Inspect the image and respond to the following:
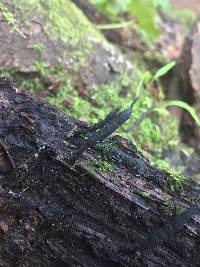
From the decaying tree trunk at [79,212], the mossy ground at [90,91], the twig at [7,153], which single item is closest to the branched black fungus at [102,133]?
the decaying tree trunk at [79,212]

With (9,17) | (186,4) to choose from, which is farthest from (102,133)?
(186,4)

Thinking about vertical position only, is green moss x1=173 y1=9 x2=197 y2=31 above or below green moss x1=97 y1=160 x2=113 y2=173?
below

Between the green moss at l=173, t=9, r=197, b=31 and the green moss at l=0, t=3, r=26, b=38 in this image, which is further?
the green moss at l=173, t=9, r=197, b=31

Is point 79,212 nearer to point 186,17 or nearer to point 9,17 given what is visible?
point 9,17

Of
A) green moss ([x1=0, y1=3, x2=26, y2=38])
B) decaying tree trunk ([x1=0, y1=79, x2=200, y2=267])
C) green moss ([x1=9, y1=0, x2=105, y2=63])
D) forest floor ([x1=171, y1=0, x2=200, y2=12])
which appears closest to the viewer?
decaying tree trunk ([x1=0, y1=79, x2=200, y2=267])

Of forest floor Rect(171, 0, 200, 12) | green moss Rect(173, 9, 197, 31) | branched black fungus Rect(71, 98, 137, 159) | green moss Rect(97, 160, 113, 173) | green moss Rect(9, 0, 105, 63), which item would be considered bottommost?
forest floor Rect(171, 0, 200, 12)

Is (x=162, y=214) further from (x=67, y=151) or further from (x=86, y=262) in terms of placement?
(x=67, y=151)

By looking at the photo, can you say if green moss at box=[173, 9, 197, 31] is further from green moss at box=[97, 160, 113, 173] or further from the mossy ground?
green moss at box=[97, 160, 113, 173]

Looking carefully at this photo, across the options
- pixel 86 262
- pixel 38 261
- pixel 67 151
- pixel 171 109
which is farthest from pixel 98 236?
pixel 171 109

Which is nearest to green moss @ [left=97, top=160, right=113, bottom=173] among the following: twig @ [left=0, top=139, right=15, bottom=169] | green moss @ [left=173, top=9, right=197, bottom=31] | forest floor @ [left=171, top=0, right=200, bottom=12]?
twig @ [left=0, top=139, right=15, bottom=169]

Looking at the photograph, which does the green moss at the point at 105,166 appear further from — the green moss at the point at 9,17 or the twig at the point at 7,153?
the green moss at the point at 9,17
